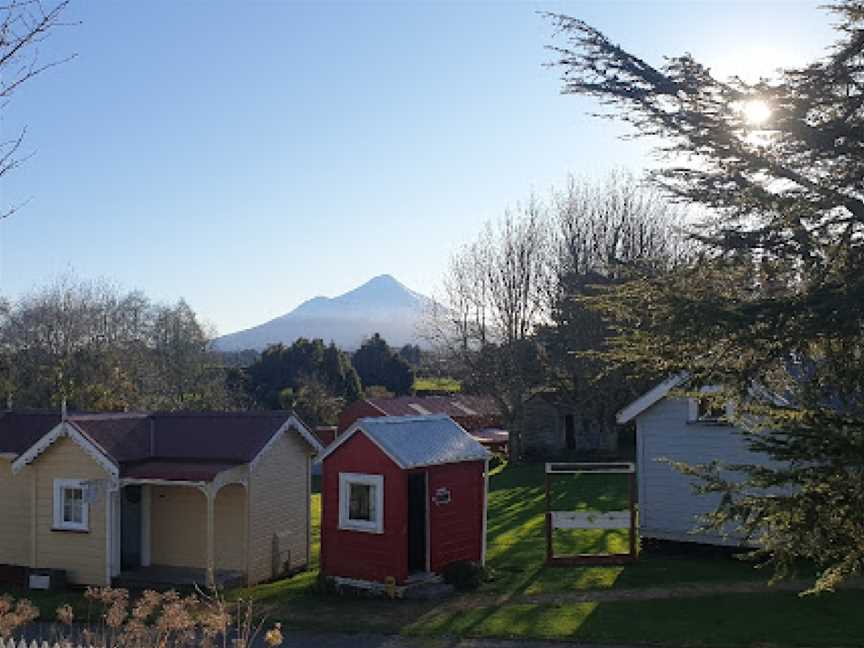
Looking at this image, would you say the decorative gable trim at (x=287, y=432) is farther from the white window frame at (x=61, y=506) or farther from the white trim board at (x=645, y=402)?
the white trim board at (x=645, y=402)

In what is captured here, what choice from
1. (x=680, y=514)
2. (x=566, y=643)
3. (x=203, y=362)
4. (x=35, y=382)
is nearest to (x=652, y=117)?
(x=566, y=643)

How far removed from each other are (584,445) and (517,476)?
8193 millimetres

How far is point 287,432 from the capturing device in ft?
70.5

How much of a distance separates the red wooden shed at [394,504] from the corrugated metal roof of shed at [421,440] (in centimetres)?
2

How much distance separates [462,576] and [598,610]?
3002 millimetres

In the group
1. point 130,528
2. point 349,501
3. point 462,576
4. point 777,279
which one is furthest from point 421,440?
point 777,279

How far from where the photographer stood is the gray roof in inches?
726

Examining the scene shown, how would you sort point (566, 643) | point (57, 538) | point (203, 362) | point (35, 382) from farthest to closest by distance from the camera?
point (203, 362) → point (35, 382) → point (57, 538) → point (566, 643)

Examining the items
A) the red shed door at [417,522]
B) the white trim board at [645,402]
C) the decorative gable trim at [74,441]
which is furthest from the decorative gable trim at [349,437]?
the white trim board at [645,402]

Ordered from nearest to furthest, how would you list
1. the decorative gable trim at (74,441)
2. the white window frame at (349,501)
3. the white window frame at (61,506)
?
the white window frame at (349,501) < the decorative gable trim at (74,441) < the white window frame at (61,506)

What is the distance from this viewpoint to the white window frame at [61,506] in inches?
785

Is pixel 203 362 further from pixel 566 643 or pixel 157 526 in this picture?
pixel 566 643

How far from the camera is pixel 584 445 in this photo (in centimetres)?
4747

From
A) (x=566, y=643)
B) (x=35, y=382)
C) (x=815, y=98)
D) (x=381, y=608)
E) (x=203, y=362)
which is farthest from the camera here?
(x=203, y=362)
